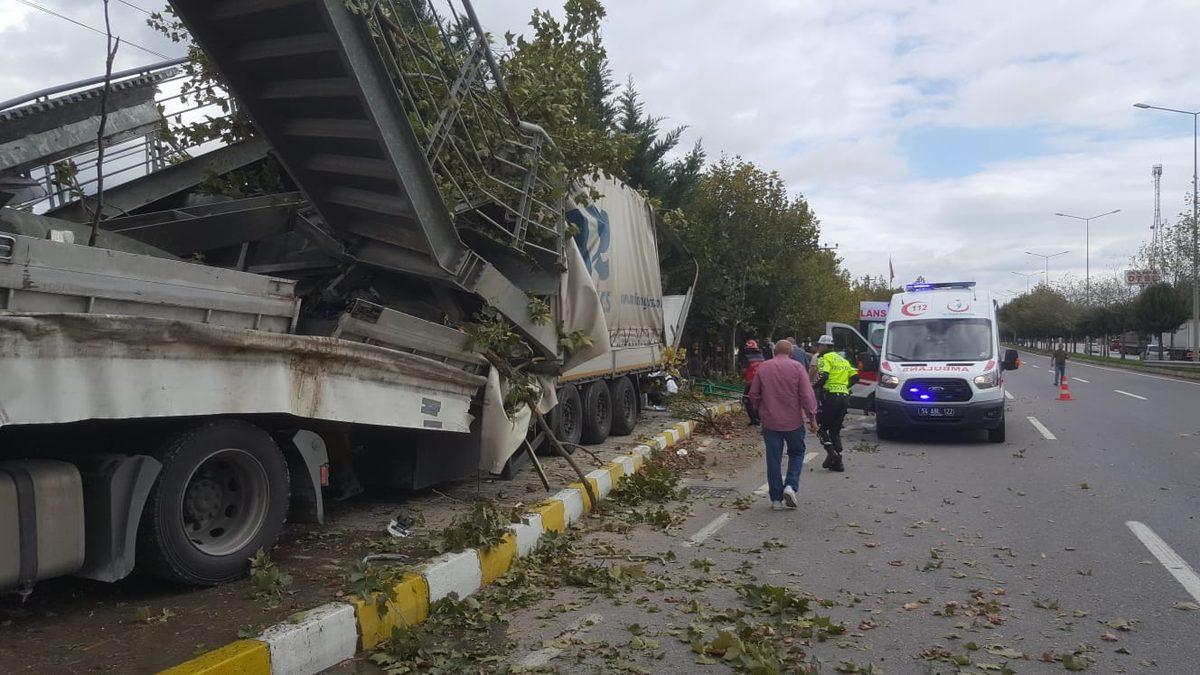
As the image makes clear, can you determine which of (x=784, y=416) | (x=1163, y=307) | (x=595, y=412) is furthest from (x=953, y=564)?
(x=1163, y=307)

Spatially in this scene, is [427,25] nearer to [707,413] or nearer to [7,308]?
[7,308]

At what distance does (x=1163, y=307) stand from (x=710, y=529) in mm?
50971

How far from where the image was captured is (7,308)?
3920 millimetres

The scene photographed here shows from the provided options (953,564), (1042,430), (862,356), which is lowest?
(953,564)

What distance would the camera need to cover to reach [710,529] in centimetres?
772

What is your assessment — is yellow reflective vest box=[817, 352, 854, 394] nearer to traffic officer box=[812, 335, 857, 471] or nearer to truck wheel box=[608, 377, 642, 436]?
traffic officer box=[812, 335, 857, 471]

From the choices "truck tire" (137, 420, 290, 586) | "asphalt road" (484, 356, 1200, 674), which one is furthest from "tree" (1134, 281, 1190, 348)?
"truck tire" (137, 420, 290, 586)

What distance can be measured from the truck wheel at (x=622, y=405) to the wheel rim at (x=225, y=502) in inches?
308

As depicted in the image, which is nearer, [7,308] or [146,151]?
[7,308]

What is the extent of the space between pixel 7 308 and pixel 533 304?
4726mm

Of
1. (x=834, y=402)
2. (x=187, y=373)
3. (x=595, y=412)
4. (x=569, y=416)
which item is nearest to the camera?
(x=187, y=373)

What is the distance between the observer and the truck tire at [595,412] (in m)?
12.0

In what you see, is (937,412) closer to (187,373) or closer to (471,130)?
(471,130)

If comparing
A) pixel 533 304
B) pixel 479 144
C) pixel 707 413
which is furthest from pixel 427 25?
pixel 707 413
